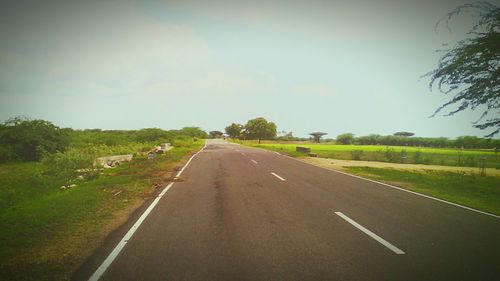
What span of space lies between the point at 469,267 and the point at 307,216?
3254 mm

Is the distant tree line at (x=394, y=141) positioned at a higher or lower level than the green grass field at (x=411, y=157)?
higher

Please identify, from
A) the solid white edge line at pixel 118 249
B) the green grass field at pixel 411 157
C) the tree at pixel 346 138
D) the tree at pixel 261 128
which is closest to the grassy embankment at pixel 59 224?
the solid white edge line at pixel 118 249

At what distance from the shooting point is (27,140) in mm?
22828

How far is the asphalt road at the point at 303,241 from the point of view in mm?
4121

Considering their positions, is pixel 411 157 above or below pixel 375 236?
above

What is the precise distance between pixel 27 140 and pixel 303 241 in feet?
84.4

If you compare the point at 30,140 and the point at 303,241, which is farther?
the point at 30,140

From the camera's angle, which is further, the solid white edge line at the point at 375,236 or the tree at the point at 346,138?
the tree at the point at 346,138

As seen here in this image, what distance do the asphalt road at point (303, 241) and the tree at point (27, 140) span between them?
2065 cm

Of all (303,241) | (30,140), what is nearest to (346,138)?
(30,140)

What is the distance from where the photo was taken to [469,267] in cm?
437

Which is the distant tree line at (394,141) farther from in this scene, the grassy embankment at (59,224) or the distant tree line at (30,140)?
the grassy embankment at (59,224)

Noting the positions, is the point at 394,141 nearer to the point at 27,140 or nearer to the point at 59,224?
the point at 27,140

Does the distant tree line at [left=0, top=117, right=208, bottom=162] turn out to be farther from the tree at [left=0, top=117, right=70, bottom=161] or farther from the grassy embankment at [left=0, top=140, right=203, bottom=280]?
the grassy embankment at [left=0, top=140, right=203, bottom=280]
